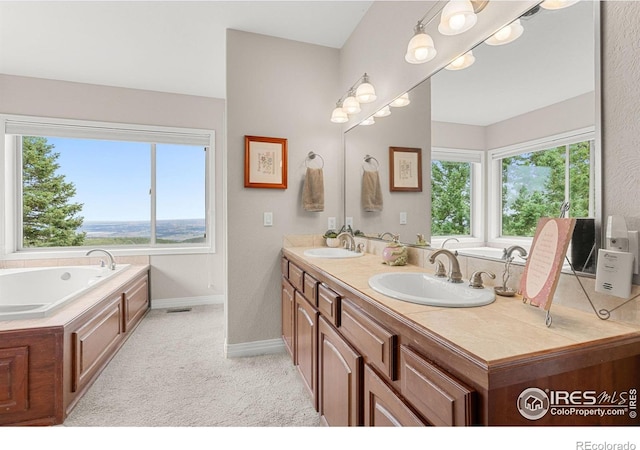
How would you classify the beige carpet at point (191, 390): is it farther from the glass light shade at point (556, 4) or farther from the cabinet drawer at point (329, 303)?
the glass light shade at point (556, 4)

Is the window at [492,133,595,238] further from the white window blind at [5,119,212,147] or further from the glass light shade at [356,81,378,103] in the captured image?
the white window blind at [5,119,212,147]

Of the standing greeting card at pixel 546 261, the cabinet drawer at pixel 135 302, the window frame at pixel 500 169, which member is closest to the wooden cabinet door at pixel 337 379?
the standing greeting card at pixel 546 261

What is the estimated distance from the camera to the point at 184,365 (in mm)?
2230

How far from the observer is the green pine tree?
10.8 ft

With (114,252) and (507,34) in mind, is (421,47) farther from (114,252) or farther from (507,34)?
(114,252)

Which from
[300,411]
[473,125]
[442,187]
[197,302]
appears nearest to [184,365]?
[300,411]

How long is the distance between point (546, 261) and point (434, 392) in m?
0.50

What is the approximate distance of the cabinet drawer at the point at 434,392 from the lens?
0.62 m

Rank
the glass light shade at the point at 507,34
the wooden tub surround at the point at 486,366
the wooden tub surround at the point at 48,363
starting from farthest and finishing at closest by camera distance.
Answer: the wooden tub surround at the point at 48,363 < the glass light shade at the point at 507,34 < the wooden tub surround at the point at 486,366

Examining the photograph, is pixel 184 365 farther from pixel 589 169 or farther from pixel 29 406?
pixel 589 169

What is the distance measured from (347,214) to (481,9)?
161cm

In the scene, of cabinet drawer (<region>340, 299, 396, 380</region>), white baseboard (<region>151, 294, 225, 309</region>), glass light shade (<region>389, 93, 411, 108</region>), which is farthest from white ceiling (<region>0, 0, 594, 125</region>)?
white baseboard (<region>151, 294, 225, 309</region>)

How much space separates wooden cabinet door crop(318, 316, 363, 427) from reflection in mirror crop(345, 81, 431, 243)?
77cm

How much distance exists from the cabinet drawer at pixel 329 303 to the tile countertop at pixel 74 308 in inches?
56.9
